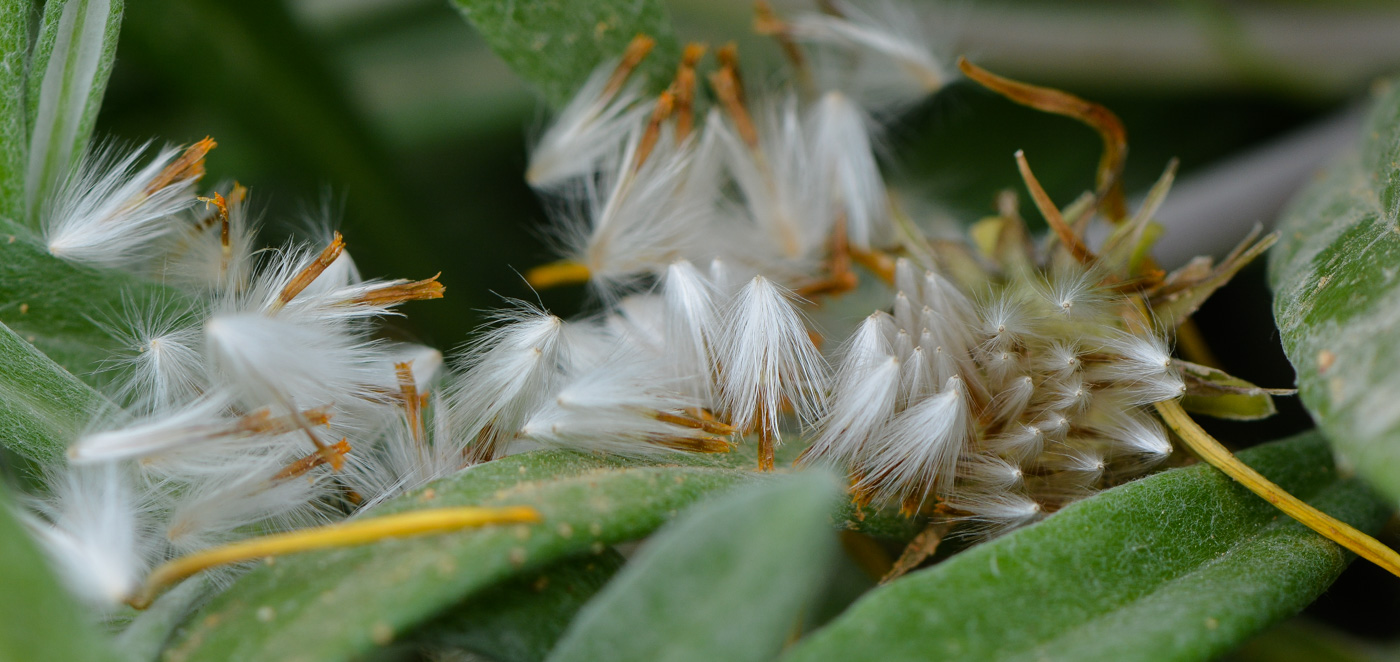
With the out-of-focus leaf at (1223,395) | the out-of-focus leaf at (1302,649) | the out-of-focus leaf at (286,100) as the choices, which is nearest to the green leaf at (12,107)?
the out-of-focus leaf at (286,100)

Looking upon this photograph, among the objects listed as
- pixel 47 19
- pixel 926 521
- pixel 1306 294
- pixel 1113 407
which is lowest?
pixel 926 521

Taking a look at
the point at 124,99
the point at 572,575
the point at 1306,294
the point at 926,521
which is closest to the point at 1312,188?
the point at 1306,294

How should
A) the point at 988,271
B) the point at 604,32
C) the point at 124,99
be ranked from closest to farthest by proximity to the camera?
the point at 988,271
the point at 604,32
the point at 124,99

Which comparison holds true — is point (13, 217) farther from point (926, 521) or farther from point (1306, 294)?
point (1306, 294)

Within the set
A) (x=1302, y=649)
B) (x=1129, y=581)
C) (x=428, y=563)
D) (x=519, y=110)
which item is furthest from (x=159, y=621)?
(x=519, y=110)

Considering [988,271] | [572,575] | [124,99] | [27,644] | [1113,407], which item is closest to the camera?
[27,644]

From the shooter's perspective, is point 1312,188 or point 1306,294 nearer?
point 1306,294
